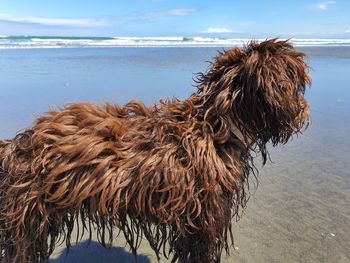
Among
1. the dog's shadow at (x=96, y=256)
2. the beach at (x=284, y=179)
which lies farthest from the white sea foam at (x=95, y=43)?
the dog's shadow at (x=96, y=256)

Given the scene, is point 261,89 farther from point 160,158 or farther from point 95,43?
point 95,43

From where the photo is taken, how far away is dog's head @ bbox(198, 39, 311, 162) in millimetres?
2510

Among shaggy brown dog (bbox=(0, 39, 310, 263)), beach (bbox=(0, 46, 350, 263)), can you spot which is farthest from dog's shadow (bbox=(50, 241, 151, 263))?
shaggy brown dog (bbox=(0, 39, 310, 263))

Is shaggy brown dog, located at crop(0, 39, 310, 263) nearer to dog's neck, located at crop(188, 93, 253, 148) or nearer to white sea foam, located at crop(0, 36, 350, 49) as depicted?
dog's neck, located at crop(188, 93, 253, 148)

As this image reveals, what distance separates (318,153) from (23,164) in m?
4.14

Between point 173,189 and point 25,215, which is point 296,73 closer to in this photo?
point 173,189

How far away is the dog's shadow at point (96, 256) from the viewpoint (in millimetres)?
3691

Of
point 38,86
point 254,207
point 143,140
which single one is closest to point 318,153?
point 254,207

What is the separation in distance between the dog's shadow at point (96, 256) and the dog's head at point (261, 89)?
1.62m

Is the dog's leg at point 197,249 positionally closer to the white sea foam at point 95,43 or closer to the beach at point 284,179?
the beach at point 284,179

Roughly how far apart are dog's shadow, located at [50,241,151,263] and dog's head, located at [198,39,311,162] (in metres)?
1.62

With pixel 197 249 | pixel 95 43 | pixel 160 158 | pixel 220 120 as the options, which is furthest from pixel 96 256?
pixel 95 43

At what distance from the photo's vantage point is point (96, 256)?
3742mm

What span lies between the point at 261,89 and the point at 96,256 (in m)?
2.06
